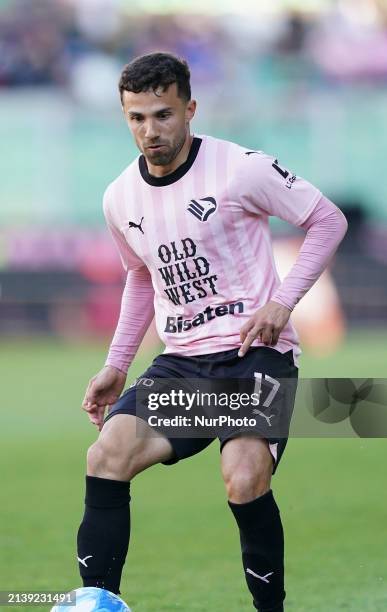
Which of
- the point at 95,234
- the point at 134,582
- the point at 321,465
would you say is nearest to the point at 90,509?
the point at 134,582

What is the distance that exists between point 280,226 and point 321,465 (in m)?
15.7

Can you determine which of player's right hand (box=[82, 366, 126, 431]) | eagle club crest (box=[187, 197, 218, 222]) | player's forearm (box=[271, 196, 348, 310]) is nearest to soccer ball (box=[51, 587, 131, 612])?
player's right hand (box=[82, 366, 126, 431])

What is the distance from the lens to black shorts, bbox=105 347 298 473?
461cm

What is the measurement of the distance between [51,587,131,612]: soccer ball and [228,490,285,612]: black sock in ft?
1.55

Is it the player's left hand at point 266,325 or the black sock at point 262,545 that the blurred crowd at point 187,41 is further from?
the black sock at point 262,545

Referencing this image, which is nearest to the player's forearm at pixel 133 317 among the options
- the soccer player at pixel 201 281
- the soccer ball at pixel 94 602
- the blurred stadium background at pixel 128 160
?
the soccer player at pixel 201 281

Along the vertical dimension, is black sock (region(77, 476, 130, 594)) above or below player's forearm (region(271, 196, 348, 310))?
below

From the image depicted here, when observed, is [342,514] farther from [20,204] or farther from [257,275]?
[20,204]

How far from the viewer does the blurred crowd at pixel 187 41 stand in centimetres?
2788

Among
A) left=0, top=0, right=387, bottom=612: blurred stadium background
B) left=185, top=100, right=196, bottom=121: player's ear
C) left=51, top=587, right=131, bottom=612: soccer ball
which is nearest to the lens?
left=51, top=587, right=131, bottom=612: soccer ball

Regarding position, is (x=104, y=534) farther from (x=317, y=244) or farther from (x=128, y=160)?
(x=128, y=160)

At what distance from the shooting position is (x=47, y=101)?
27.4 m

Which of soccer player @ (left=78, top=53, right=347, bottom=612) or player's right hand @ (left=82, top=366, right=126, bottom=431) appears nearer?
soccer player @ (left=78, top=53, right=347, bottom=612)

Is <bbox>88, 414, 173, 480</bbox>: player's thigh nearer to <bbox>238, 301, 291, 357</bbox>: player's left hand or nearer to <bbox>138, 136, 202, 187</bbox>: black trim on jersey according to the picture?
<bbox>238, 301, 291, 357</bbox>: player's left hand
